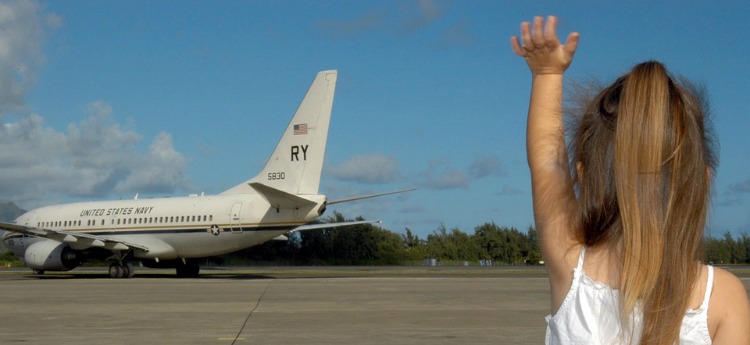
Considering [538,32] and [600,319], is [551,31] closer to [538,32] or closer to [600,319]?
[538,32]

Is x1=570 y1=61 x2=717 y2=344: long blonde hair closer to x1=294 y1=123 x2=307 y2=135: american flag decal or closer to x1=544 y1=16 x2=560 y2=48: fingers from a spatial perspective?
x1=544 y1=16 x2=560 y2=48: fingers

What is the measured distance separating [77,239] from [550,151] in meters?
29.5

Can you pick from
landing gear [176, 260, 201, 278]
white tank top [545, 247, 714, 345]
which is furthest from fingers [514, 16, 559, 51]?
landing gear [176, 260, 201, 278]

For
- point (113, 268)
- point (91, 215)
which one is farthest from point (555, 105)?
point (91, 215)

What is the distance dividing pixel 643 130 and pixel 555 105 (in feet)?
0.68

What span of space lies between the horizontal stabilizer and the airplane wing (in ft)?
20.0

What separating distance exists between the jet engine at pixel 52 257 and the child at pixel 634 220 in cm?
3013

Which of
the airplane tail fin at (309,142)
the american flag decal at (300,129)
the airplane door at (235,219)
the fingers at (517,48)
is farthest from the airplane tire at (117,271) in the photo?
the fingers at (517,48)

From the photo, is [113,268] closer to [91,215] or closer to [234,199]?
[91,215]

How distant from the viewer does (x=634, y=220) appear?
1.49 m

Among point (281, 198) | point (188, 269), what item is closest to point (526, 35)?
point (281, 198)

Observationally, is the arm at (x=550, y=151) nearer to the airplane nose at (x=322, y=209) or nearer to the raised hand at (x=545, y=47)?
the raised hand at (x=545, y=47)

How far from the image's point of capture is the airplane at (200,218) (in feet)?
87.8

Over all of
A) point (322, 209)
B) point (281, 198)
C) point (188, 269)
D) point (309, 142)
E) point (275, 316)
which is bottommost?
point (275, 316)
